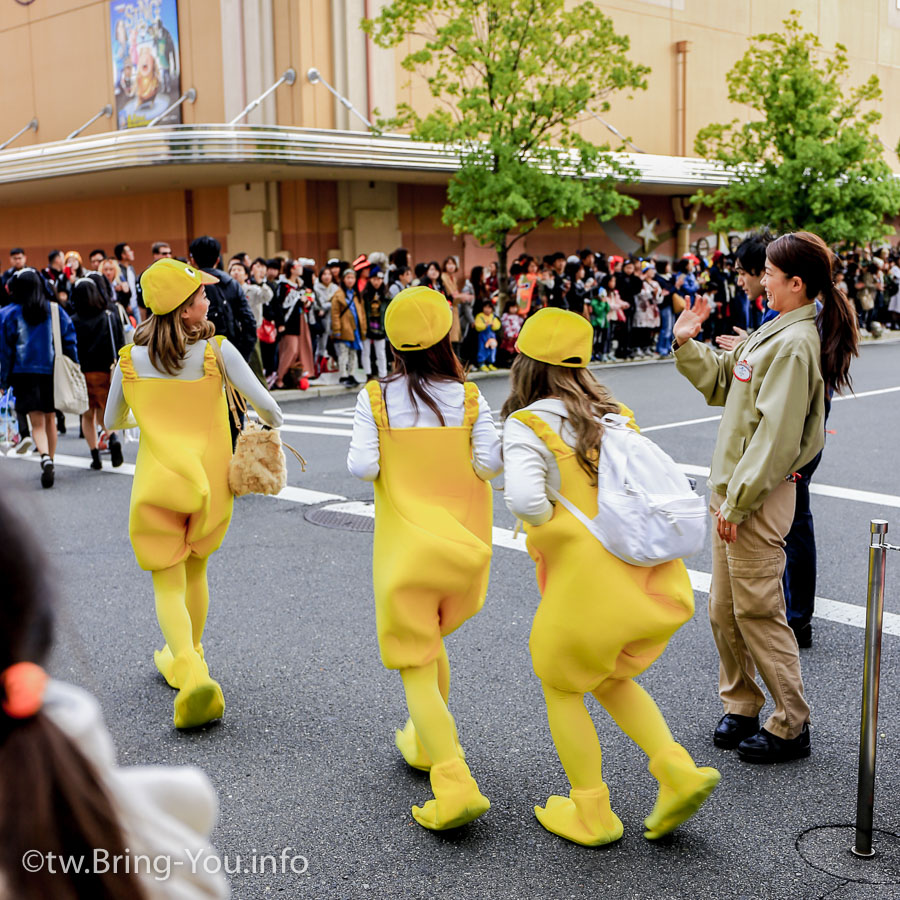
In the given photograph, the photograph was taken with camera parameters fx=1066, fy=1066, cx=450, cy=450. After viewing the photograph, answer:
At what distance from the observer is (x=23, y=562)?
111cm

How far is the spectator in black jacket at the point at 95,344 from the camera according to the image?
33.4ft

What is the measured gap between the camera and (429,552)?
3566mm

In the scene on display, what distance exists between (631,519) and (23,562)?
2.34 meters

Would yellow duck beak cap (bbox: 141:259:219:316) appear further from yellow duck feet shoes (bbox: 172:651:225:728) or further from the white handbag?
the white handbag

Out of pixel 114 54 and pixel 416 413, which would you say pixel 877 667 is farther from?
pixel 114 54

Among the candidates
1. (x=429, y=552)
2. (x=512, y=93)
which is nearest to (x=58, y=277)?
(x=512, y=93)

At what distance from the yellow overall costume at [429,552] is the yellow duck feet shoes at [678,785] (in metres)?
0.58

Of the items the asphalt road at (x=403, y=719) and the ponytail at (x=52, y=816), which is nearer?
the ponytail at (x=52, y=816)

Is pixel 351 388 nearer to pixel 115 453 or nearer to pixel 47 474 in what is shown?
pixel 115 453

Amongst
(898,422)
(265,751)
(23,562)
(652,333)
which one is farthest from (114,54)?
(23,562)

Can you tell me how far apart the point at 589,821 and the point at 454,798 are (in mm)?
446

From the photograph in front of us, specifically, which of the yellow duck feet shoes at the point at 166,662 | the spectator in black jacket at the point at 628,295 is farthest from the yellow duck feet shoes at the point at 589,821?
the spectator in black jacket at the point at 628,295

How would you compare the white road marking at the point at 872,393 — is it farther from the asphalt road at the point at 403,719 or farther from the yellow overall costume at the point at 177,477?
the yellow overall costume at the point at 177,477

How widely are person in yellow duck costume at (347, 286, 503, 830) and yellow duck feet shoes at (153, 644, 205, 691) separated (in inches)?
56.9
